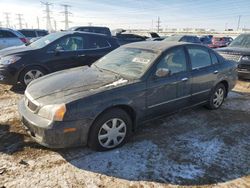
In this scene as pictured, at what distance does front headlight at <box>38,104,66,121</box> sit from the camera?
10.4 feet

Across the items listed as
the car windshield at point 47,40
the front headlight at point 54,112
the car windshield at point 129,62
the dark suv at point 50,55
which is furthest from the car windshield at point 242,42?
the front headlight at point 54,112

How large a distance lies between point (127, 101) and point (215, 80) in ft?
8.23

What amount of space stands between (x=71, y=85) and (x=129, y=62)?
3.79 ft

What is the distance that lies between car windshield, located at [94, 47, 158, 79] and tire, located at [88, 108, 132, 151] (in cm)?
72

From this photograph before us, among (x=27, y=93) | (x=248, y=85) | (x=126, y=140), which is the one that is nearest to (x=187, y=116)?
(x=126, y=140)

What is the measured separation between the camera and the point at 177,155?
3672 mm

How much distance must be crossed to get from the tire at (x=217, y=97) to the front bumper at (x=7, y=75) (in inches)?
181

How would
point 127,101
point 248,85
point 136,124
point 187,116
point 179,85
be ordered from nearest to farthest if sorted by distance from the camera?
1. point 127,101
2. point 136,124
3. point 179,85
4. point 187,116
5. point 248,85

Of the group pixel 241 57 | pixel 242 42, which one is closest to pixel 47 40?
pixel 241 57

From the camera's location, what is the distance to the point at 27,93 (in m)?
3.86

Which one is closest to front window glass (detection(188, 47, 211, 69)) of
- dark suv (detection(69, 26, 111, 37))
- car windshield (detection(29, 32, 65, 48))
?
car windshield (detection(29, 32, 65, 48))

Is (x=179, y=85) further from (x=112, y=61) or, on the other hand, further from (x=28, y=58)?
(x=28, y=58)

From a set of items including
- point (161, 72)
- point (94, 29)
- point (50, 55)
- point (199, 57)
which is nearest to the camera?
point (161, 72)

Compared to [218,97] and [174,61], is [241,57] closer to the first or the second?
[218,97]
